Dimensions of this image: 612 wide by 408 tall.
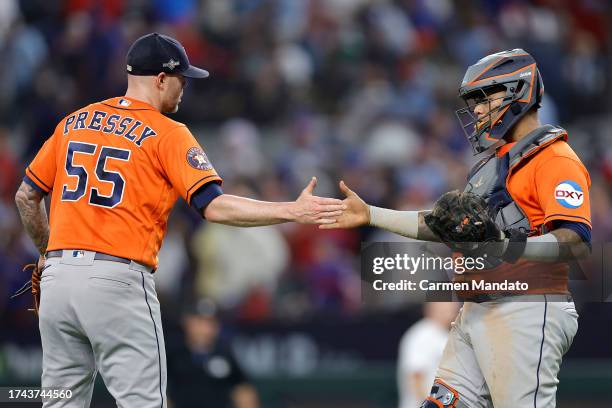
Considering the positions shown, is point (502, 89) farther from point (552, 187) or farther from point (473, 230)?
point (473, 230)

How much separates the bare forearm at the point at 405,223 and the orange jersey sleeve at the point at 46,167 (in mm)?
1673

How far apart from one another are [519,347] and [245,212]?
4.80 ft

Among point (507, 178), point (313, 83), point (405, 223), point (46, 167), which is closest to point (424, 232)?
point (405, 223)

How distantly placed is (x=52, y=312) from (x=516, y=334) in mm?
2244

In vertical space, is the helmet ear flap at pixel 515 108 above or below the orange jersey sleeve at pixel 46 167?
above

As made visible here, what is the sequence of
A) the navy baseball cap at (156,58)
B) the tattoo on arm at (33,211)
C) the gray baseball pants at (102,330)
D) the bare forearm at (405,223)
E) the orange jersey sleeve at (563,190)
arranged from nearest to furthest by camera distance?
the orange jersey sleeve at (563,190), the gray baseball pants at (102,330), the bare forearm at (405,223), the navy baseball cap at (156,58), the tattoo on arm at (33,211)

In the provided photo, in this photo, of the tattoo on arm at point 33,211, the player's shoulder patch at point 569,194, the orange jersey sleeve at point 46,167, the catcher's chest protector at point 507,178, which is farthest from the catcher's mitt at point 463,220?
the tattoo on arm at point 33,211

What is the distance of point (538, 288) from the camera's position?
543 centimetres

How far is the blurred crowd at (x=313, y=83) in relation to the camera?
11.9 metres

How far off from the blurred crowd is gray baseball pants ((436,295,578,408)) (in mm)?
5683

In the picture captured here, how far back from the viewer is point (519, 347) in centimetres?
537

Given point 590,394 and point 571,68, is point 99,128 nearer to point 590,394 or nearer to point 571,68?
point 590,394

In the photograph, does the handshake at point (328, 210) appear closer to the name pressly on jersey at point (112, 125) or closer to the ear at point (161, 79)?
the name pressly on jersey at point (112, 125)

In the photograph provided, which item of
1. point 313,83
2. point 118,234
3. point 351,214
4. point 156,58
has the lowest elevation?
point 118,234
